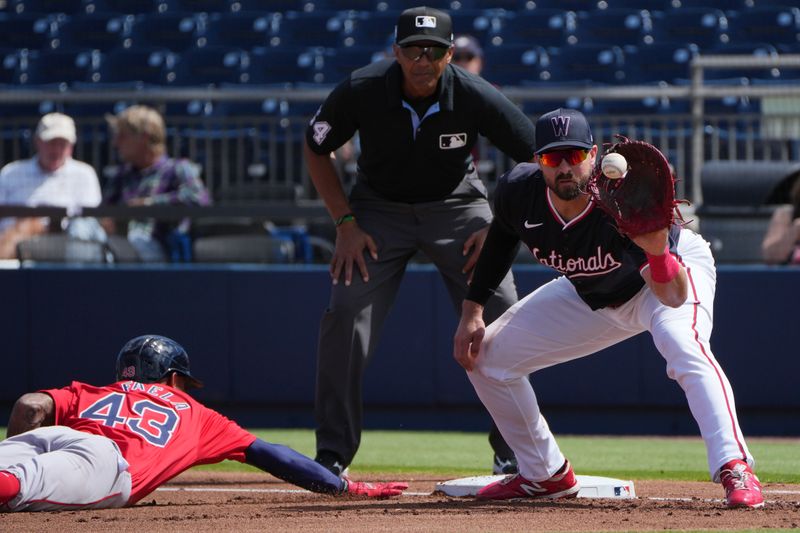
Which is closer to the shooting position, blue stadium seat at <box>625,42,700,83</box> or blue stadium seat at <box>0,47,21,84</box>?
blue stadium seat at <box>625,42,700,83</box>

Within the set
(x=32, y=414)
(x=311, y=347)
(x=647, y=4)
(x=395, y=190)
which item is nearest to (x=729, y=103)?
(x=647, y=4)

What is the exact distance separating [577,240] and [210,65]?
9.53 m

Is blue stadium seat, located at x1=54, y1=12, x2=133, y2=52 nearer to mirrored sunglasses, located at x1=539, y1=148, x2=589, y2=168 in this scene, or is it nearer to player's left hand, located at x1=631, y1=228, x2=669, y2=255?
mirrored sunglasses, located at x1=539, y1=148, x2=589, y2=168

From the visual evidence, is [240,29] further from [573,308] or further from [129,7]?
[573,308]

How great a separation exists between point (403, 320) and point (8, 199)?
10.8 feet

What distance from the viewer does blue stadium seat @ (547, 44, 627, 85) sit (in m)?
12.9

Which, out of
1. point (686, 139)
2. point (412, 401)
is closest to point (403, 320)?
point (412, 401)

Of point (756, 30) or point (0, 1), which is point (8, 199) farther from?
point (756, 30)

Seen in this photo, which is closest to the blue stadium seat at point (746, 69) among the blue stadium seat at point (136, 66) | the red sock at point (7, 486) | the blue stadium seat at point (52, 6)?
the blue stadium seat at point (136, 66)

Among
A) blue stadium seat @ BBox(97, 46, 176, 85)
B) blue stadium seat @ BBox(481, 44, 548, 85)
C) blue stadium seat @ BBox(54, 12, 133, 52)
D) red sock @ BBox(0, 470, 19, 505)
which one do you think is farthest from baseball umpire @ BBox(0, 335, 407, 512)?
blue stadium seat @ BBox(54, 12, 133, 52)

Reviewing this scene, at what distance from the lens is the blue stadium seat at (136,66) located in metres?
13.5

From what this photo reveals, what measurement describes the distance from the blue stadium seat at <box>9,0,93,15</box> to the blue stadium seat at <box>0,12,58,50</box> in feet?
0.94

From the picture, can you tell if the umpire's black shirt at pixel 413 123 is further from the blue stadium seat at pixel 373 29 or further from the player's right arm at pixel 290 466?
the blue stadium seat at pixel 373 29

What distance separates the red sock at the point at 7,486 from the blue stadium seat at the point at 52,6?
36.6 feet
